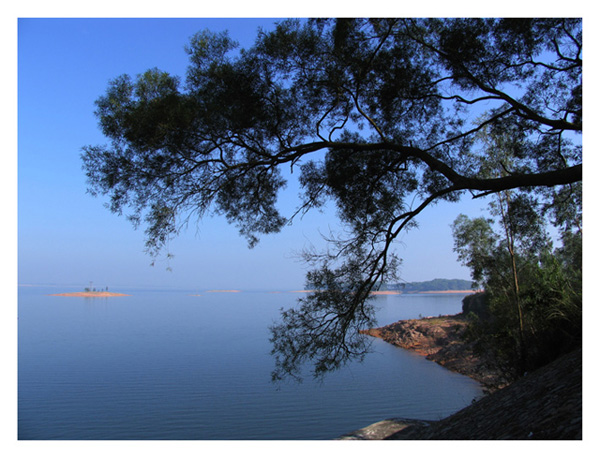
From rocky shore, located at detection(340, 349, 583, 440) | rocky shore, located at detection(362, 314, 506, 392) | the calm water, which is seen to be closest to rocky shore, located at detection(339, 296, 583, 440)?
rocky shore, located at detection(340, 349, 583, 440)

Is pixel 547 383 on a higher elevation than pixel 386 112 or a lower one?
lower

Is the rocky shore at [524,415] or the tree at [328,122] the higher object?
the tree at [328,122]

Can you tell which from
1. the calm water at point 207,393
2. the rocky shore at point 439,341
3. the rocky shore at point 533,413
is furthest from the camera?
the rocky shore at point 439,341

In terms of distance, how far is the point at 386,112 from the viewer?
17.8 feet

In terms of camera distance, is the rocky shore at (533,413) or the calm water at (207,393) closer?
the rocky shore at (533,413)

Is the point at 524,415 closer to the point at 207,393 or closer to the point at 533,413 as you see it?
the point at 533,413

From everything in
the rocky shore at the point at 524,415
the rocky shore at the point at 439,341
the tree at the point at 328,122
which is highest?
the tree at the point at 328,122

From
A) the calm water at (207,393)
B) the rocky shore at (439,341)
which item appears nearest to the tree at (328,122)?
the calm water at (207,393)

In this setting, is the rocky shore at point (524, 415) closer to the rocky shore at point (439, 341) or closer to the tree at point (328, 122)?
the tree at point (328, 122)

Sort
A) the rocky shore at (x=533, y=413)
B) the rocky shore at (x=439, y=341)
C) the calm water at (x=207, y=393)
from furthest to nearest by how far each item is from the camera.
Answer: the rocky shore at (x=439, y=341)
the calm water at (x=207, y=393)
the rocky shore at (x=533, y=413)

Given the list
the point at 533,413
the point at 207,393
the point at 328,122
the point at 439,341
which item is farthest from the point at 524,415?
the point at 439,341
